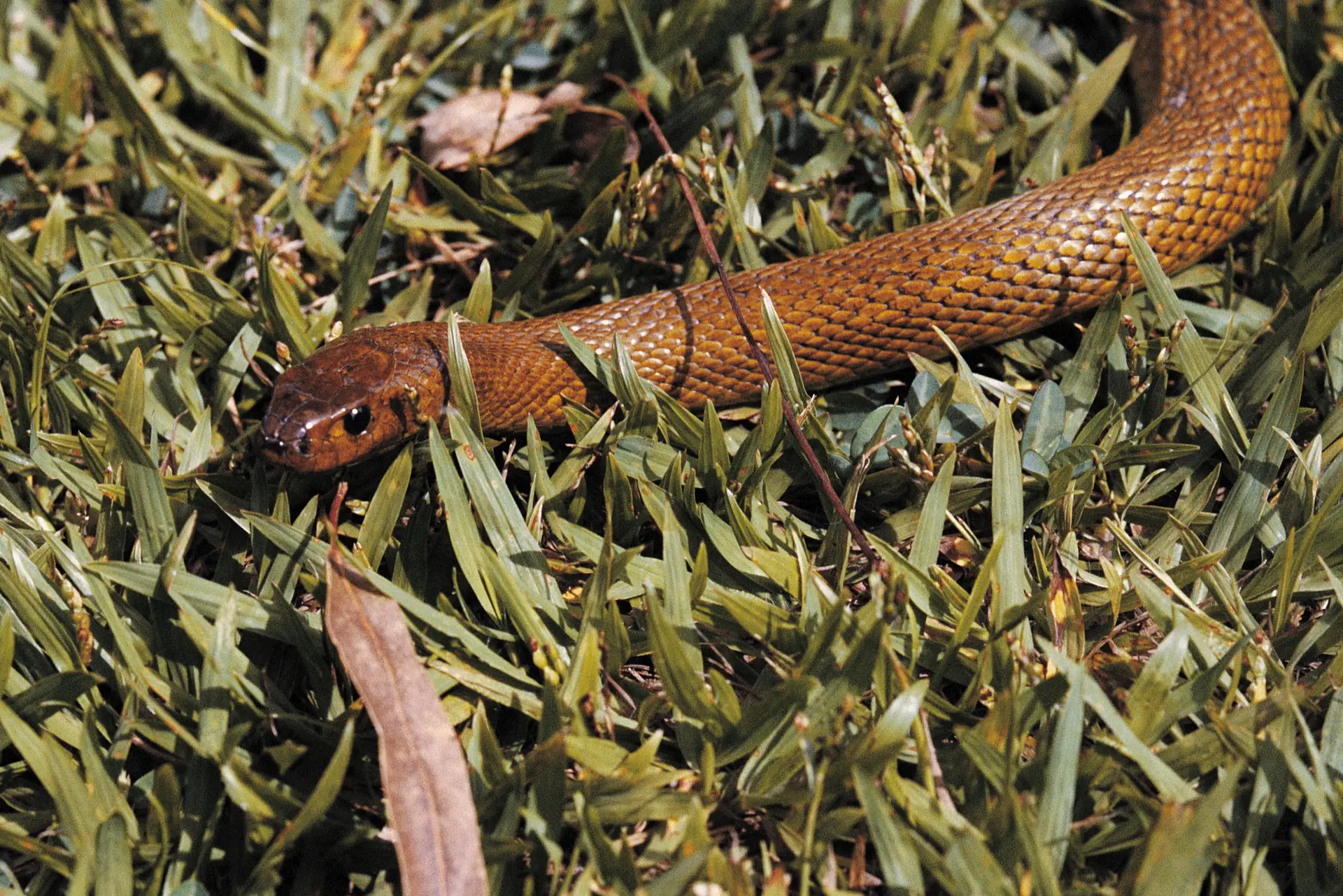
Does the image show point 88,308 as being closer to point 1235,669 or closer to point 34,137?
point 34,137

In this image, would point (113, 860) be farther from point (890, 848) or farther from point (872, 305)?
point (872, 305)

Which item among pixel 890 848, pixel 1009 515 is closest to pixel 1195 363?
pixel 1009 515

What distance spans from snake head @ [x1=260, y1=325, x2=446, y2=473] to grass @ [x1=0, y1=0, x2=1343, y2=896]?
13 centimetres

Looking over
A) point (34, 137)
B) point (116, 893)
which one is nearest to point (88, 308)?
point (34, 137)

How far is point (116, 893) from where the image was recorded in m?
2.34

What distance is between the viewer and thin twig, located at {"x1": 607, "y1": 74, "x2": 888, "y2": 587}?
2.72m

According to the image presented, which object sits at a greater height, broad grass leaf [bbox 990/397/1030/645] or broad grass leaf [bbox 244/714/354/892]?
broad grass leaf [bbox 990/397/1030/645]

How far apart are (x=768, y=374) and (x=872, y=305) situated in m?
0.44

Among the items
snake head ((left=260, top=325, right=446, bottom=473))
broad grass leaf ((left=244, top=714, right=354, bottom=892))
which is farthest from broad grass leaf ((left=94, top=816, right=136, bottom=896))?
snake head ((left=260, top=325, right=446, bottom=473))

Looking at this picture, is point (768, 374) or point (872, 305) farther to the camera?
point (872, 305)

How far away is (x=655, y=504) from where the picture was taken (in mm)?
2877

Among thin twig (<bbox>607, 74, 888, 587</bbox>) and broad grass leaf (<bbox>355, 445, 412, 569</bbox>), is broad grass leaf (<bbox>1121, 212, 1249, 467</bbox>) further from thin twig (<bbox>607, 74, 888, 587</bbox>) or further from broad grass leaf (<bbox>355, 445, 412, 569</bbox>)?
broad grass leaf (<bbox>355, 445, 412, 569</bbox>)

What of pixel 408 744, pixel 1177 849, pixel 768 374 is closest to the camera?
pixel 1177 849

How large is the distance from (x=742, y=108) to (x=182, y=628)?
2.53 meters
